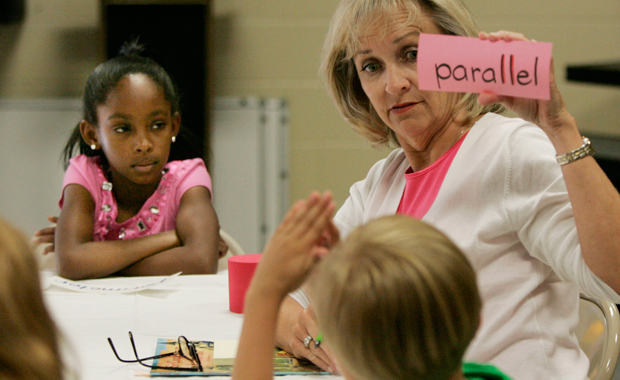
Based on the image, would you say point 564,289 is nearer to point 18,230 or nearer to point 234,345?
point 234,345

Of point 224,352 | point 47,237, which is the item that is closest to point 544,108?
point 224,352

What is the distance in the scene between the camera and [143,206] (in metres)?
2.09

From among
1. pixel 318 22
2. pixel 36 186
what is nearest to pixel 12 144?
pixel 36 186

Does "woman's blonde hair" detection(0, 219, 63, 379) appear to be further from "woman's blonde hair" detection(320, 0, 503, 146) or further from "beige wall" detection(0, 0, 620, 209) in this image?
"beige wall" detection(0, 0, 620, 209)

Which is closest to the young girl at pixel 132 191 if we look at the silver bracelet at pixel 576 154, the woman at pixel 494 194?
the woman at pixel 494 194

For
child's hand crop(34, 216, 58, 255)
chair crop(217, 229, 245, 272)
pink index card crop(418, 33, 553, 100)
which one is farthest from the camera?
chair crop(217, 229, 245, 272)

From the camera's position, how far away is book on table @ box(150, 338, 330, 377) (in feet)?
3.69

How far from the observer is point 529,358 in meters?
1.12

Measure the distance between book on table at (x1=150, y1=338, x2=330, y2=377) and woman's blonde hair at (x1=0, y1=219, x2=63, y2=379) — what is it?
47 centimetres

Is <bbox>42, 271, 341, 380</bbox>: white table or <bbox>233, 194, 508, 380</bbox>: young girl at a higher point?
<bbox>233, 194, 508, 380</bbox>: young girl

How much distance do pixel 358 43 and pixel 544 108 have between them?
494 millimetres

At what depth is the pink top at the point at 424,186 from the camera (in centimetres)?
131

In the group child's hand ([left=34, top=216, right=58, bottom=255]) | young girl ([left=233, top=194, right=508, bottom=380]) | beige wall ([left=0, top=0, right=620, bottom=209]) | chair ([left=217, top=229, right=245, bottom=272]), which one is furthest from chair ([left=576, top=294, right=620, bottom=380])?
beige wall ([left=0, top=0, right=620, bottom=209])

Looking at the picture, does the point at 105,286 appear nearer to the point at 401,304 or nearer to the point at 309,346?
the point at 309,346
